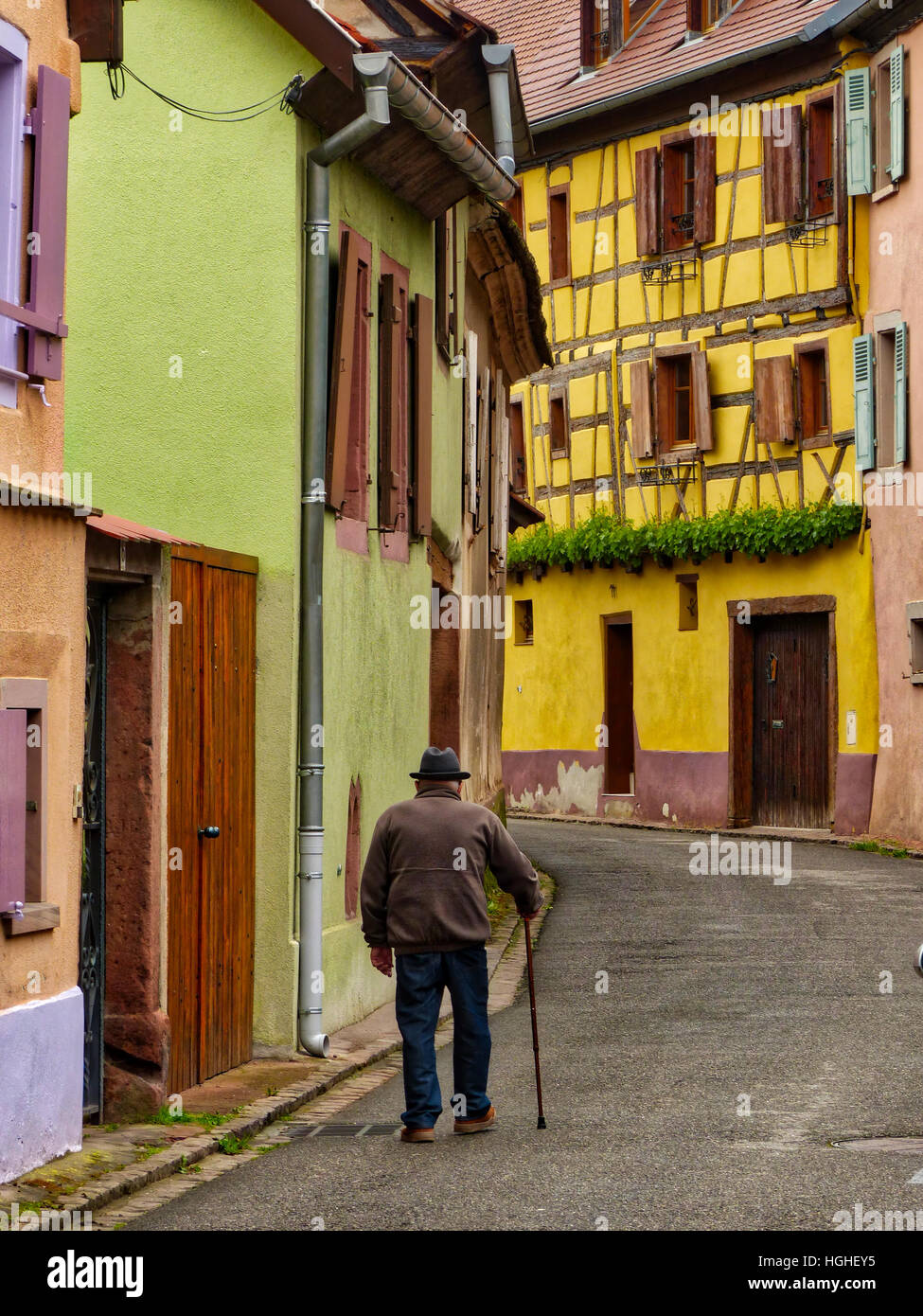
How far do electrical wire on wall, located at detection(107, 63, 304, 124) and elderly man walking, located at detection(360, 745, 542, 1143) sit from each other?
12.8 ft

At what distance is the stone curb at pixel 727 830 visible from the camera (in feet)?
75.4

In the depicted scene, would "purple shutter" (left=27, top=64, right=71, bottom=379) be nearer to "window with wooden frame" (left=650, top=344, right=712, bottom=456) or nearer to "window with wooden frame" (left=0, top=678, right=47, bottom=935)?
"window with wooden frame" (left=0, top=678, right=47, bottom=935)

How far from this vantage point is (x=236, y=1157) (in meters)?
7.93

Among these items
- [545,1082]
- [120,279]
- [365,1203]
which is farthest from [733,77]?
[365,1203]

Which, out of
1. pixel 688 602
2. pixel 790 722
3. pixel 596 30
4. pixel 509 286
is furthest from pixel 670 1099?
pixel 596 30

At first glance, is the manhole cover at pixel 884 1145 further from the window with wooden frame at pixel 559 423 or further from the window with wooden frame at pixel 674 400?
the window with wooden frame at pixel 559 423

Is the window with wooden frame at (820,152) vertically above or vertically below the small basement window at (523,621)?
above

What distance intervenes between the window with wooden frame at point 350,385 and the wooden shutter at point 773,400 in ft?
47.7

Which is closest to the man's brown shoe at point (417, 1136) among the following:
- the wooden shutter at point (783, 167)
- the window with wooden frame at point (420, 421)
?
the window with wooden frame at point (420, 421)

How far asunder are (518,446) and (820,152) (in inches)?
300

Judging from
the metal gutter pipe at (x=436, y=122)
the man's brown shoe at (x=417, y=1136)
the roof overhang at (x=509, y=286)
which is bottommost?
the man's brown shoe at (x=417, y=1136)

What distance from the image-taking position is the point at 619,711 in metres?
29.8

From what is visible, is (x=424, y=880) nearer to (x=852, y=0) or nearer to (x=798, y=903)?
(x=798, y=903)

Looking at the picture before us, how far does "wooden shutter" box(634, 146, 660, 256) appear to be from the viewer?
1090 inches
